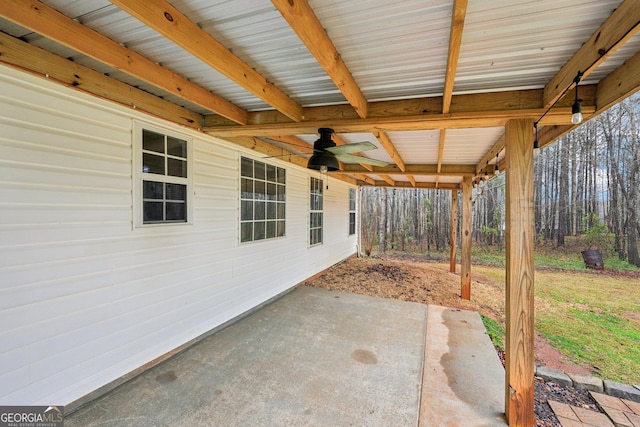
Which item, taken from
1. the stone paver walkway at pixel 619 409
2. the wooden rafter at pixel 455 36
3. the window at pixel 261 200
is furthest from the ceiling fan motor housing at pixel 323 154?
the stone paver walkway at pixel 619 409

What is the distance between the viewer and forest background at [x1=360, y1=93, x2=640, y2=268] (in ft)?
28.8

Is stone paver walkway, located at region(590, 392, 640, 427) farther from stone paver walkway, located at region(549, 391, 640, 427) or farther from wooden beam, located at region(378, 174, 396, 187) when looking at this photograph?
wooden beam, located at region(378, 174, 396, 187)

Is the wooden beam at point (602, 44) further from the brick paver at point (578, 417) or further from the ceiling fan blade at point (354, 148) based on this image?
the brick paver at point (578, 417)

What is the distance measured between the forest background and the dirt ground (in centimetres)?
287

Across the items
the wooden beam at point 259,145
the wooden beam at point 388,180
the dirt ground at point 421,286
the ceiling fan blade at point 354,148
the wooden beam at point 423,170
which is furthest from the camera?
the wooden beam at point 388,180

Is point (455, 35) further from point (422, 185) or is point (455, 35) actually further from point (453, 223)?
point (422, 185)

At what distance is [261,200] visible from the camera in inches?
171

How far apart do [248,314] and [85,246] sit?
2.40 metres

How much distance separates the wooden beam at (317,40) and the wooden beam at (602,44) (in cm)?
138

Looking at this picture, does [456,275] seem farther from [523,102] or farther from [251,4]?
[251,4]

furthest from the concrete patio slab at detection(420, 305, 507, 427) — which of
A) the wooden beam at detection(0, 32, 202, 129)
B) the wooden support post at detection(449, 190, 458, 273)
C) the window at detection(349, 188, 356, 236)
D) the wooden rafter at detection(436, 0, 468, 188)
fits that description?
the window at detection(349, 188, 356, 236)

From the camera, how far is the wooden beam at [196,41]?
1.23m

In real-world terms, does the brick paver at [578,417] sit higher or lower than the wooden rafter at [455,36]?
lower

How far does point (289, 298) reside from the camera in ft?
15.6
